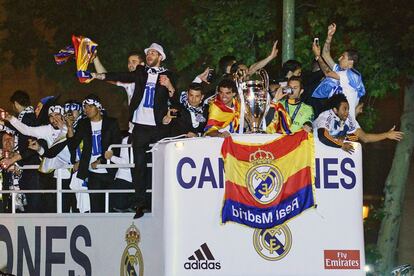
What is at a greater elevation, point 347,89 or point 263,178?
point 347,89

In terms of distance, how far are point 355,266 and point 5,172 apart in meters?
5.47

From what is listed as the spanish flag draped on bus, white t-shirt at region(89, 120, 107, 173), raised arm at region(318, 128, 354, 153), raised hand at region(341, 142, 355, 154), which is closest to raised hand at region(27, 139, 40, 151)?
white t-shirt at region(89, 120, 107, 173)

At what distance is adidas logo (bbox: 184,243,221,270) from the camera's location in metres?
9.51

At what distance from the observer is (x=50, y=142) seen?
13234mm

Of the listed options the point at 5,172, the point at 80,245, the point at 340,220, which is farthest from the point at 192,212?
the point at 5,172

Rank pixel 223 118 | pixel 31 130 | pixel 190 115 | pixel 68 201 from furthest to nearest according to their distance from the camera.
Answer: pixel 31 130
pixel 68 201
pixel 190 115
pixel 223 118

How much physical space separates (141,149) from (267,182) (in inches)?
72.1

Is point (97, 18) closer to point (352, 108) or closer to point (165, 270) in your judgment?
point (352, 108)

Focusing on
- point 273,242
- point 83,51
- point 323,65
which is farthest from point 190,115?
point 273,242

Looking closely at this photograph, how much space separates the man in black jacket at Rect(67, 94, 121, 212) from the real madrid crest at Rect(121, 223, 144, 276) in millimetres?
1412

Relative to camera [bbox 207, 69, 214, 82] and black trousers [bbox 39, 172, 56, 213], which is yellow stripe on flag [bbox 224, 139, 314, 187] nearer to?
camera [bbox 207, 69, 214, 82]

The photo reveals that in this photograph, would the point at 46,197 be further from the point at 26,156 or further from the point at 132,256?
the point at 132,256

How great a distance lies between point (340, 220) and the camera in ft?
31.2

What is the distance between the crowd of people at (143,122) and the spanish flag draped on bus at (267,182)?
26 cm
